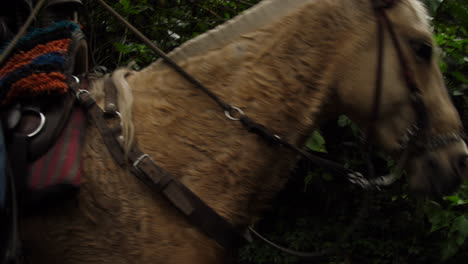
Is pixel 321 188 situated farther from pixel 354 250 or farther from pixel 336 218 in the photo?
pixel 354 250

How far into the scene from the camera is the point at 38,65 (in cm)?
155

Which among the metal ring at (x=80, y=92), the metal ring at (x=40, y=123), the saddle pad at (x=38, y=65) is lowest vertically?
the metal ring at (x=40, y=123)

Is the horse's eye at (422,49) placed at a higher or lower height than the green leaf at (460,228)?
higher

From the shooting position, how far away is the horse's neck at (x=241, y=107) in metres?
1.57

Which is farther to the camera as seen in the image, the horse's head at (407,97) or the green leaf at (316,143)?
the green leaf at (316,143)

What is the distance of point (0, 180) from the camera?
4.40 ft

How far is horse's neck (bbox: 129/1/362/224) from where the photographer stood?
157 centimetres

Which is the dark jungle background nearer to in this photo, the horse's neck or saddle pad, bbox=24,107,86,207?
the horse's neck

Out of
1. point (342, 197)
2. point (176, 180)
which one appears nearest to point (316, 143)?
point (342, 197)

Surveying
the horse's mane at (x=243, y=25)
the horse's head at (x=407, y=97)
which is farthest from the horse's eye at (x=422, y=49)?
the horse's mane at (x=243, y=25)

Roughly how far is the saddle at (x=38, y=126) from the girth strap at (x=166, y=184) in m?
0.10

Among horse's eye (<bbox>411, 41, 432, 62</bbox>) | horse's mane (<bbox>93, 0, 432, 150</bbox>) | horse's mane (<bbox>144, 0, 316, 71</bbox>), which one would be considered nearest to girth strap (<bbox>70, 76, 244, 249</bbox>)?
horse's mane (<bbox>93, 0, 432, 150</bbox>)

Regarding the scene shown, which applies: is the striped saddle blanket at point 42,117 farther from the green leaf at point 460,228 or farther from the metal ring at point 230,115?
the green leaf at point 460,228

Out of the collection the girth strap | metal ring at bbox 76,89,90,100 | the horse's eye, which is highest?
the horse's eye
